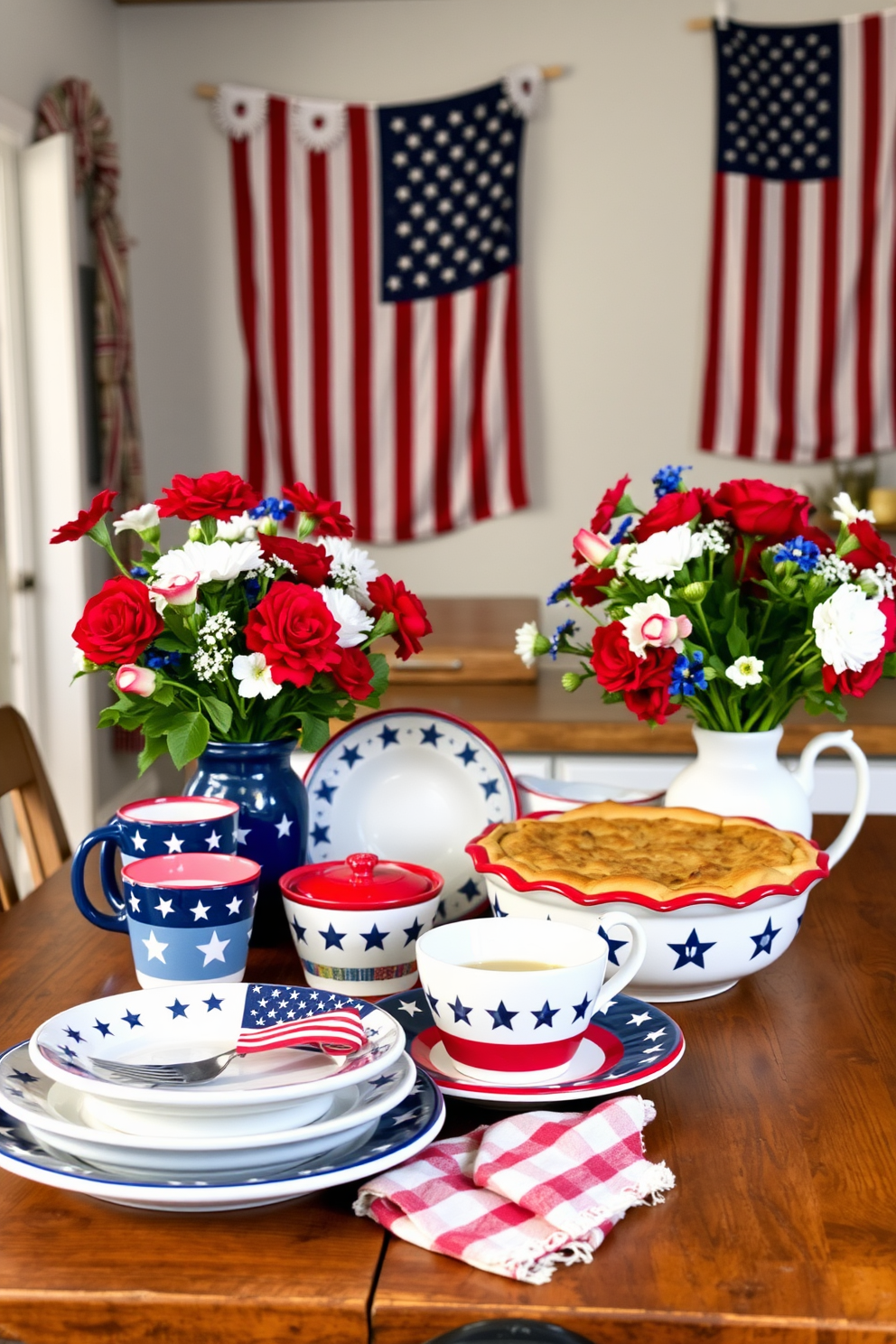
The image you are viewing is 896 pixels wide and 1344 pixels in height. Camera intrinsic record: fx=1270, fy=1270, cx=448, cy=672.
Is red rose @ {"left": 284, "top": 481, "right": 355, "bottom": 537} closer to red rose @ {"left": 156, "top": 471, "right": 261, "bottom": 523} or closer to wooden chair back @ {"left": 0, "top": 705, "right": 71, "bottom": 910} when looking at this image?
red rose @ {"left": 156, "top": 471, "right": 261, "bottom": 523}

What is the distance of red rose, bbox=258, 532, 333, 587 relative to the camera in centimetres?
116

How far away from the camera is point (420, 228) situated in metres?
3.93

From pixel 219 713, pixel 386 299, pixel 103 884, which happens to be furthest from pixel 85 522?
pixel 386 299

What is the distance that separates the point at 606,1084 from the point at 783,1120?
0.12 m

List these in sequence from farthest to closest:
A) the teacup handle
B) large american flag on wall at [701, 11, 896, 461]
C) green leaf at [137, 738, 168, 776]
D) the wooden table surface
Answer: large american flag on wall at [701, 11, 896, 461], green leaf at [137, 738, 168, 776], the teacup handle, the wooden table surface

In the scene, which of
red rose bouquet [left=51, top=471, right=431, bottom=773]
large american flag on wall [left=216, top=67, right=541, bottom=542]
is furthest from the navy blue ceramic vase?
large american flag on wall [left=216, top=67, right=541, bottom=542]

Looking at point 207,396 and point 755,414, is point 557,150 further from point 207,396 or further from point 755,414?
point 207,396

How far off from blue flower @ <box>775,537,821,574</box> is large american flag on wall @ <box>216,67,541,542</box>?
284 centimetres

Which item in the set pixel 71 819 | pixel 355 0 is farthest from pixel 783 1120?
pixel 355 0

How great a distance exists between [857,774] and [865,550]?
228 millimetres

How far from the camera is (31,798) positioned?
66.6 inches

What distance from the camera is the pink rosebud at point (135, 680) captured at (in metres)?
1.07

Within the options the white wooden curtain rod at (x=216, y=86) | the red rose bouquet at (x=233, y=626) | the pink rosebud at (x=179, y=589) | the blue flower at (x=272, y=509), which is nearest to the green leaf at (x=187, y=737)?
the red rose bouquet at (x=233, y=626)

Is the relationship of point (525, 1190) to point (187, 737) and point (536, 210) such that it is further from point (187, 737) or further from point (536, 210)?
point (536, 210)
